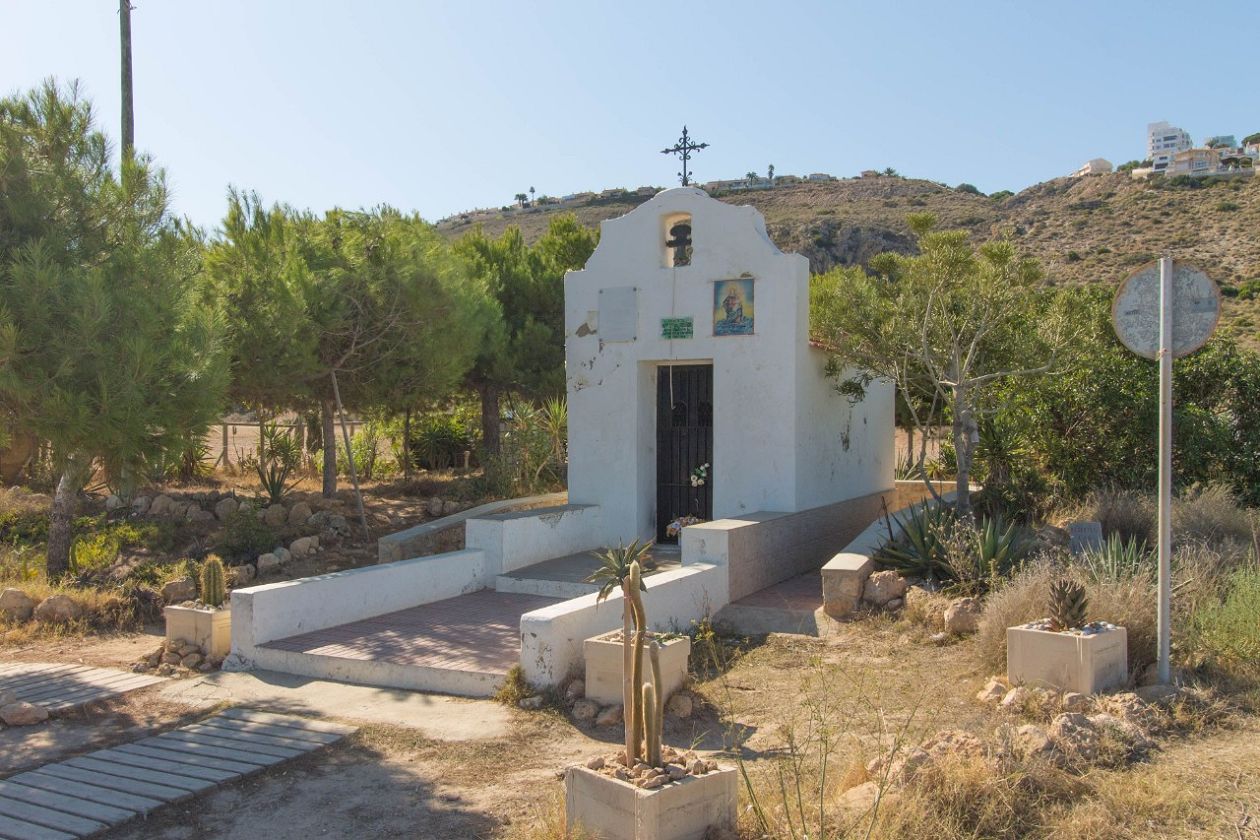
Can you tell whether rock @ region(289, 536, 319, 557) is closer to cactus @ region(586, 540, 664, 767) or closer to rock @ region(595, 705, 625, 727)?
rock @ region(595, 705, 625, 727)

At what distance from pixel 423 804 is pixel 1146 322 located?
18.4 feet

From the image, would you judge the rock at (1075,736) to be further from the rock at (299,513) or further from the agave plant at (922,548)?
the rock at (299,513)

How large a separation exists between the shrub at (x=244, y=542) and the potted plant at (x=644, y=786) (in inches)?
362

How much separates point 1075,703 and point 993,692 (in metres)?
0.63

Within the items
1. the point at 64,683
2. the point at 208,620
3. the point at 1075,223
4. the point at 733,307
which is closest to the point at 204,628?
the point at 208,620

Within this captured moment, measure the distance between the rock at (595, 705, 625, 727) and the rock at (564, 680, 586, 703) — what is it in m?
0.37

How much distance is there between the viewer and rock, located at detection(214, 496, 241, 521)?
48.7ft

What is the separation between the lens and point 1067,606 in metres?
6.95

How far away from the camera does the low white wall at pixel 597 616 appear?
7520 millimetres

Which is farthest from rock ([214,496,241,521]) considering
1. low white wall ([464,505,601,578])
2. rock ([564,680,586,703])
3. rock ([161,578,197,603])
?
rock ([564,680,586,703])

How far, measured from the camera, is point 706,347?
12.4 meters

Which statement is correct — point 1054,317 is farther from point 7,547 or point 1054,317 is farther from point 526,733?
point 7,547

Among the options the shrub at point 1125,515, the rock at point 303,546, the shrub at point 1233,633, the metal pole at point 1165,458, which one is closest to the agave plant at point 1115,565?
the shrub at point 1233,633

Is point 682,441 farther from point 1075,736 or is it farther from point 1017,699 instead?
point 1075,736
